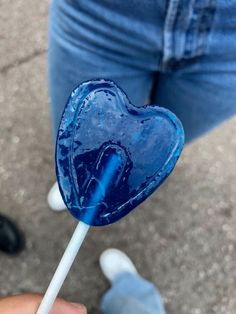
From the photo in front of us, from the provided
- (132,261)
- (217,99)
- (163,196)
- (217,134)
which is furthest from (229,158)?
(217,99)

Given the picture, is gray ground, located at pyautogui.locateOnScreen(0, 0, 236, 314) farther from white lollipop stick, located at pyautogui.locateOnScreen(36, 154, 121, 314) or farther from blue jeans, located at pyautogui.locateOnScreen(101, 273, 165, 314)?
white lollipop stick, located at pyautogui.locateOnScreen(36, 154, 121, 314)

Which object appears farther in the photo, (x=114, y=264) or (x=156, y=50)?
(x=114, y=264)

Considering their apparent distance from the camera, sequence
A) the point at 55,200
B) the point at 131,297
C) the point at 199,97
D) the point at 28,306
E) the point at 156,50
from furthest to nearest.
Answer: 1. the point at 55,200
2. the point at 131,297
3. the point at 199,97
4. the point at 156,50
5. the point at 28,306

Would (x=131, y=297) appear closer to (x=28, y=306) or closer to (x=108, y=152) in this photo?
(x=28, y=306)

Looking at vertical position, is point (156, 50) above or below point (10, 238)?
above

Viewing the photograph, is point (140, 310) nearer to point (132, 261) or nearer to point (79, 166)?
point (132, 261)

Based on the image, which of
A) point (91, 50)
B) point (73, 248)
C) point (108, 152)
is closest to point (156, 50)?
point (91, 50)

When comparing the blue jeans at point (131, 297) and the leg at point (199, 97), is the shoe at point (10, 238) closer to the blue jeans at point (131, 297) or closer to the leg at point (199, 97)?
the blue jeans at point (131, 297)

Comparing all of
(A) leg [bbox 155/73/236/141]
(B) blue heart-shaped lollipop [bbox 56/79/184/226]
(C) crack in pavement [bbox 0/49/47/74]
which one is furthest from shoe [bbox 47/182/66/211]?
(B) blue heart-shaped lollipop [bbox 56/79/184/226]
